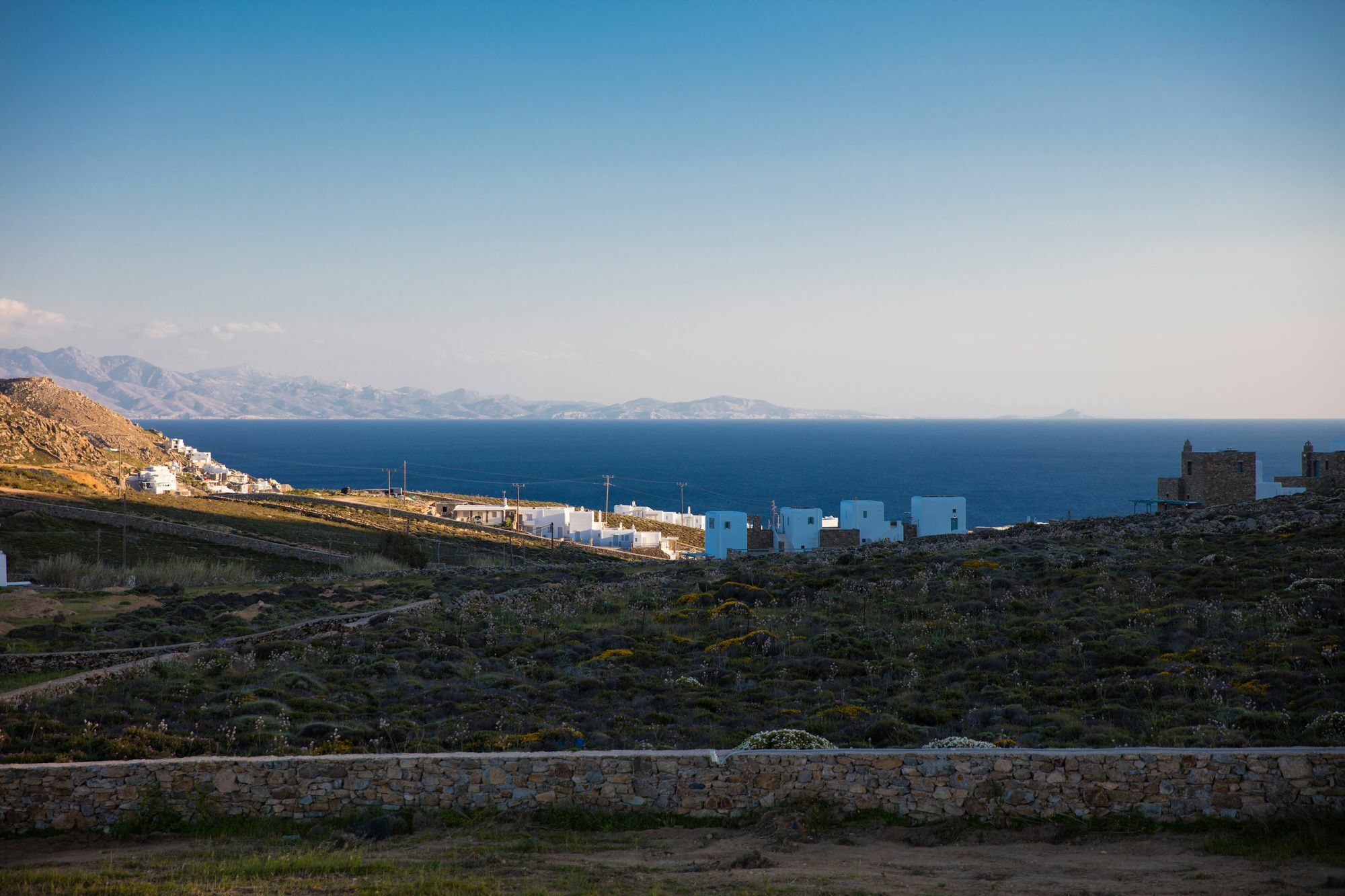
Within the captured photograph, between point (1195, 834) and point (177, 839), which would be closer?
point (1195, 834)

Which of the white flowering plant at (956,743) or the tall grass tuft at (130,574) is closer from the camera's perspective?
the white flowering plant at (956,743)

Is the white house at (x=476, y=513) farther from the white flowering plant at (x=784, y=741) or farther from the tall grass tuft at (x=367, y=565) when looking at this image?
the white flowering plant at (x=784, y=741)

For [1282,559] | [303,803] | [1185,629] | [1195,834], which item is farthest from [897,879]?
[1282,559]

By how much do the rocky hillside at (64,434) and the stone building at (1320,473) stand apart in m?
75.5

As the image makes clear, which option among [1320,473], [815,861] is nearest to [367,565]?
[815,861]

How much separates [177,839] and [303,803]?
51.7 inches

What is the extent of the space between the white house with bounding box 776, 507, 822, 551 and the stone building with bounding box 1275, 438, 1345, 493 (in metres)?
23.9

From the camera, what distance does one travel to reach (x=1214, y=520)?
106 ft

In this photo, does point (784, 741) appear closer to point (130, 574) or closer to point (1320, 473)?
point (130, 574)

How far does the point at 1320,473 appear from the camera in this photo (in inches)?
1721

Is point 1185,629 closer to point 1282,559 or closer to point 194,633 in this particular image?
point 1282,559

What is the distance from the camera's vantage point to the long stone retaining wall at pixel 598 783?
9.65 m

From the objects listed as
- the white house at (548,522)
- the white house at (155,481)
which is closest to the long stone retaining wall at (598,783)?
the white house at (548,522)

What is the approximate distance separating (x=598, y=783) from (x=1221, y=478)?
40.7 m
